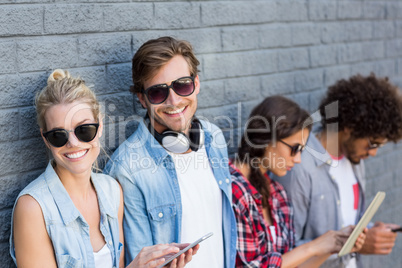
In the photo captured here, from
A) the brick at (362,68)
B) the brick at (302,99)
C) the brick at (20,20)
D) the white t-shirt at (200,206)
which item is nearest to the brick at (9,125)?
the brick at (20,20)

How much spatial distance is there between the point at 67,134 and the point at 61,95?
0.64 feet

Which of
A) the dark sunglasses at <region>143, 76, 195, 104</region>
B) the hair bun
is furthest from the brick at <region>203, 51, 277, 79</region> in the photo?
the hair bun

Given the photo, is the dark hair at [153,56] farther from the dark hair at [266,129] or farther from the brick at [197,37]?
the dark hair at [266,129]

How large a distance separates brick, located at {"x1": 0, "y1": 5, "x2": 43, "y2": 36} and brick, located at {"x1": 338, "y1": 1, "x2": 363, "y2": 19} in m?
2.99

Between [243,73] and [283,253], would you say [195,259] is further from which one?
[243,73]

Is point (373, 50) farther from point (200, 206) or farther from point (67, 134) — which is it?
A: point (67, 134)

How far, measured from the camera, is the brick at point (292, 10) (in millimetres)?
4188

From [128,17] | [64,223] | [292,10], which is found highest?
[292,10]

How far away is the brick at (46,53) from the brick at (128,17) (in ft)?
0.95

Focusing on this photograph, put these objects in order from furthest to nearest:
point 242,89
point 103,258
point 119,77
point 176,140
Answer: point 242,89 → point 119,77 → point 176,140 → point 103,258

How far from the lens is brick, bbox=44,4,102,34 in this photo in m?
2.77

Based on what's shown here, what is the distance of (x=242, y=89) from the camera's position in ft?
12.9

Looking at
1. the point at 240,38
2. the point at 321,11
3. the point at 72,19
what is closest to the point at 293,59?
the point at 321,11

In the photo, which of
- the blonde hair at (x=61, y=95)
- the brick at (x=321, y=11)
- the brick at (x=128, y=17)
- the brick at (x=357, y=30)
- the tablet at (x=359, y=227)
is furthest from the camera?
the brick at (x=357, y=30)
